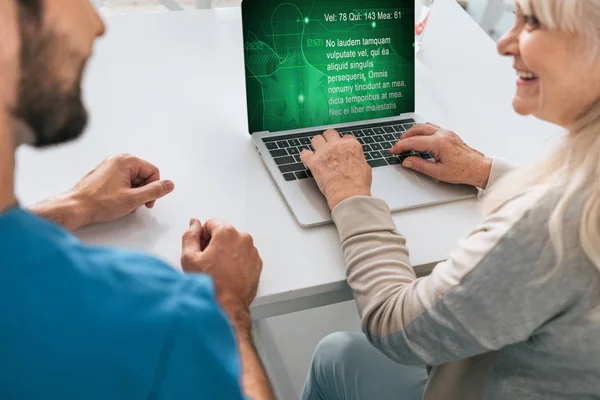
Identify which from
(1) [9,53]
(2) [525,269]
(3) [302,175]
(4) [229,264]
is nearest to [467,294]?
(2) [525,269]

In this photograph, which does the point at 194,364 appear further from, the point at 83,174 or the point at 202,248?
the point at 83,174

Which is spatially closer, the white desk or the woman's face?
the woman's face

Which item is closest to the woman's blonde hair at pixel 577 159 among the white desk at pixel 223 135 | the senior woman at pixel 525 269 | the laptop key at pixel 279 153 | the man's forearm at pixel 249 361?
the senior woman at pixel 525 269

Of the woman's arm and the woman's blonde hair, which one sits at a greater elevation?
the woman's blonde hair

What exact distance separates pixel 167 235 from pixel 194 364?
0.49 m

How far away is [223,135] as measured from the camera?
48.1 inches

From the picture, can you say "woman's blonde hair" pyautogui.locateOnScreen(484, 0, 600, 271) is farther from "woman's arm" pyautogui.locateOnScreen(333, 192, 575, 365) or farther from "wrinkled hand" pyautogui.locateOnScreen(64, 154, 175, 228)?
"wrinkled hand" pyautogui.locateOnScreen(64, 154, 175, 228)

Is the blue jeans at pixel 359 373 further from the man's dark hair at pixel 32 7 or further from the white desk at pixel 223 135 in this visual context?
the man's dark hair at pixel 32 7

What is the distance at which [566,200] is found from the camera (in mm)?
695

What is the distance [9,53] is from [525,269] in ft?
1.84

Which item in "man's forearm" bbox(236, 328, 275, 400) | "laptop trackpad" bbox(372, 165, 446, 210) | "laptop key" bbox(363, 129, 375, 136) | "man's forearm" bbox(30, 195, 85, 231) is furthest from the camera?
"laptop key" bbox(363, 129, 375, 136)

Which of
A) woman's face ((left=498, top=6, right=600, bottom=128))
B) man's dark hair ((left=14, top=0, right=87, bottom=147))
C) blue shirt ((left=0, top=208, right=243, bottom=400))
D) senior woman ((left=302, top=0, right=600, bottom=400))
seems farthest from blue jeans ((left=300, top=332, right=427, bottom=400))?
man's dark hair ((left=14, top=0, right=87, bottom=147))

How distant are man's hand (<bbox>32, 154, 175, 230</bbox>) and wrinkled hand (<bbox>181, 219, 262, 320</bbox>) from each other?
0.13 meters

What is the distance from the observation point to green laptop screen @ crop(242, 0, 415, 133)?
1163 millimetres
